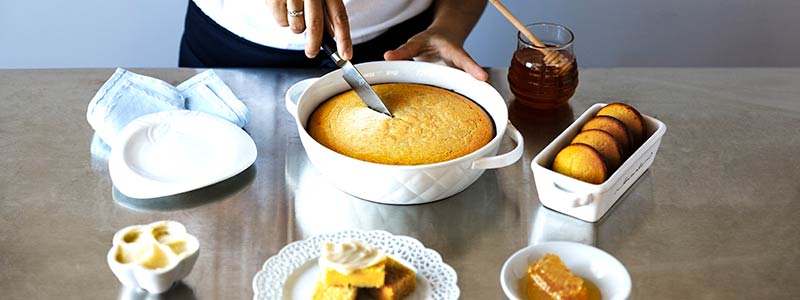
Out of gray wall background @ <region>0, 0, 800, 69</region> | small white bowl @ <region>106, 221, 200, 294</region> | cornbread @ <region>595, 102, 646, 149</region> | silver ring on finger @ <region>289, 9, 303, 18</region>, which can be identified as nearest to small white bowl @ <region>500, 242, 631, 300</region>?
cornbread @ <region>595, 102, 646, 149</region>

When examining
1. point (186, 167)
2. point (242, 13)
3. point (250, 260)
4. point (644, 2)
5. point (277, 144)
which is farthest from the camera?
point (644, 2)

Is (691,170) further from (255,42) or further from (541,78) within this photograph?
(255,42)

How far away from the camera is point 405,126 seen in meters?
1.15

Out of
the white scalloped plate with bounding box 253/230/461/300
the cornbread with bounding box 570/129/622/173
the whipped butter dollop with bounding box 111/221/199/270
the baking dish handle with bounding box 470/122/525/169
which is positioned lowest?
the white scalloped plate with bounding box 253/230/461/300

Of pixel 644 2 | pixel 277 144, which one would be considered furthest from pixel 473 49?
pixel 277 144

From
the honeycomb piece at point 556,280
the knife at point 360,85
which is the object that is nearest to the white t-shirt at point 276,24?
the knife at point 360,85

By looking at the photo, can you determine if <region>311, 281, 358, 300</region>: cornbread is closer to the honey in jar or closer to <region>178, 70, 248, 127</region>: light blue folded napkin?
<region>178, 70, 248, 127</region>: light blue folded napkin

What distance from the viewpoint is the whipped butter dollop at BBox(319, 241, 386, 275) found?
95 cm

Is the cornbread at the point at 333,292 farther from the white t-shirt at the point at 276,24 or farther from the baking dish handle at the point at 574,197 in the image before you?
the white t-shirt at the point at 276,24

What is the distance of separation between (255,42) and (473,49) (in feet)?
2.66

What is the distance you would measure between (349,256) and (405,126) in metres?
0.24

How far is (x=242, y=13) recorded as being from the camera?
1.46 metres

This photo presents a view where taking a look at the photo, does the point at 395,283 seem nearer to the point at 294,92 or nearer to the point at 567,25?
the point at 294,92

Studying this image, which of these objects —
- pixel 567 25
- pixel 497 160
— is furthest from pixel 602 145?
pixel 567 25
